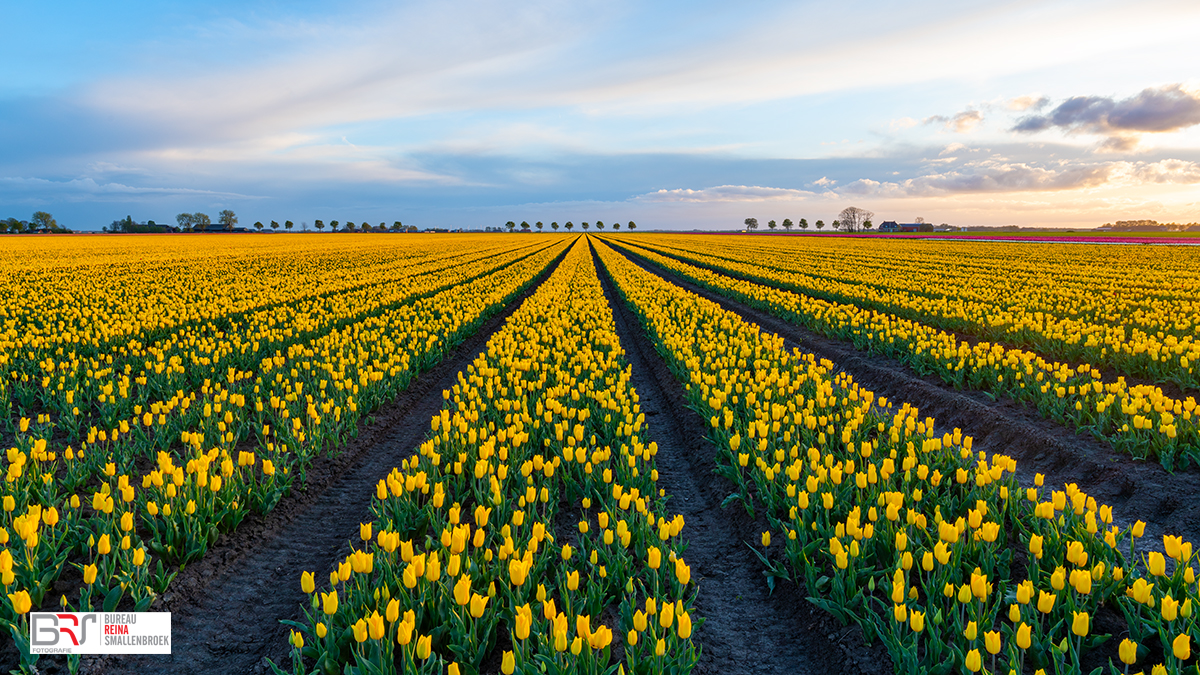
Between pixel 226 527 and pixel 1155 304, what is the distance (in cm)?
1916

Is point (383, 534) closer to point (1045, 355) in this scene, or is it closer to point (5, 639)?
point (5, 639)

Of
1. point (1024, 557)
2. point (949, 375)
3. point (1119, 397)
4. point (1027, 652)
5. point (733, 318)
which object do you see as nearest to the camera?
point (1027, 652)

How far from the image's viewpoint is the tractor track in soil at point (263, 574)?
11.5 ft

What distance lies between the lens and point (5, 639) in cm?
327

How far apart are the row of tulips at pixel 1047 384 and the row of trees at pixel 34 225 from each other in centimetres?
17516

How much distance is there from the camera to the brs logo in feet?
10.8

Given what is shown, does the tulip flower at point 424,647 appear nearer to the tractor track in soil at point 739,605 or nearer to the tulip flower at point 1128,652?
the tractor track in soil at point 739,605

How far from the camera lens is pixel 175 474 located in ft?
13.9

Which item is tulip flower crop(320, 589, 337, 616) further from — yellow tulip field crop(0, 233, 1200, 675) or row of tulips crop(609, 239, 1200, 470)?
row of tulips crop(609, 239, 1200, 470)

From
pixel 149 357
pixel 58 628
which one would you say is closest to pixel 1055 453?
pixel 58 628

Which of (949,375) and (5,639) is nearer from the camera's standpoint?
(5,639)

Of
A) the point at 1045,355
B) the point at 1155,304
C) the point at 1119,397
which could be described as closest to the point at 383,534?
the point at 1119,397

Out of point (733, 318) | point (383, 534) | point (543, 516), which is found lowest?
point (543, 516)

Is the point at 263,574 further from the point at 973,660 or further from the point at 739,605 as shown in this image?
the point at 973,660
